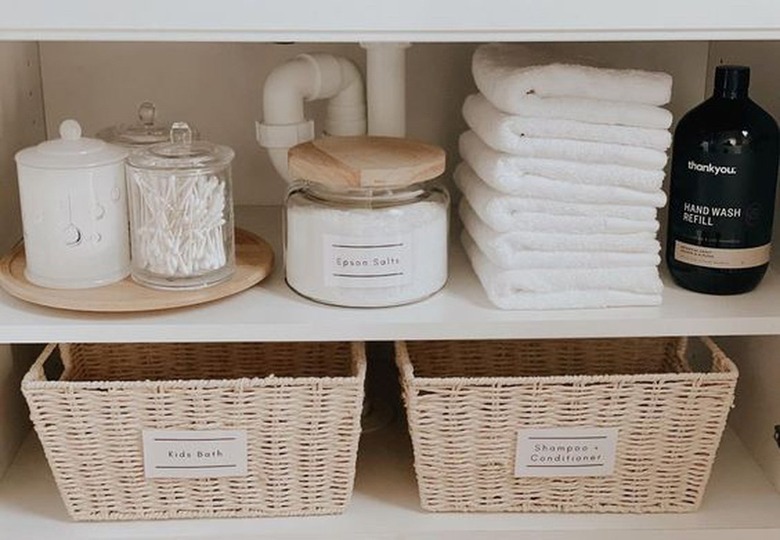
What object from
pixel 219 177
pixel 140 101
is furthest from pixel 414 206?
pixel 140 101

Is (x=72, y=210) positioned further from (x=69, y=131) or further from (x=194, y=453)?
(x=194, y=453)

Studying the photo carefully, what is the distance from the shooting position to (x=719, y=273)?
107 cm

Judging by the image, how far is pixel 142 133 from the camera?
1.15 meters

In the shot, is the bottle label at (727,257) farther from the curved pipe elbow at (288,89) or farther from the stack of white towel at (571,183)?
the curved pipe elbow at (288,89)

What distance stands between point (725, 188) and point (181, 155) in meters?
0.50

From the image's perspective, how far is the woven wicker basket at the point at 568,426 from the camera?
104cm

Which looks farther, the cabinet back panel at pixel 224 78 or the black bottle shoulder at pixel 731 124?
the cabinet back panel at pixel 224 78

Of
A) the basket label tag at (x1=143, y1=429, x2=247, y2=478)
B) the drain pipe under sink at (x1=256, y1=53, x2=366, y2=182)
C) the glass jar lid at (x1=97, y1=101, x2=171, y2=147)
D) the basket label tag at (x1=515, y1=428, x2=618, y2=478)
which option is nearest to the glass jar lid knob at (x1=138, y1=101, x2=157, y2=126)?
the glass jar lid at (x1=97, y1=101, x2=171, y2=147)

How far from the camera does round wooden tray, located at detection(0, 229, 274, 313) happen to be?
39.8 inches

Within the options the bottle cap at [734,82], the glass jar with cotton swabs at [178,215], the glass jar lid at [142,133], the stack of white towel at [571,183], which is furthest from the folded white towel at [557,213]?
the glass jar lid at [142,133]

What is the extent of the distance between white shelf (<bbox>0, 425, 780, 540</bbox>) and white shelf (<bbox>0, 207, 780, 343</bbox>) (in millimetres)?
190

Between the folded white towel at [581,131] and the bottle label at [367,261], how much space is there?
13 cm
